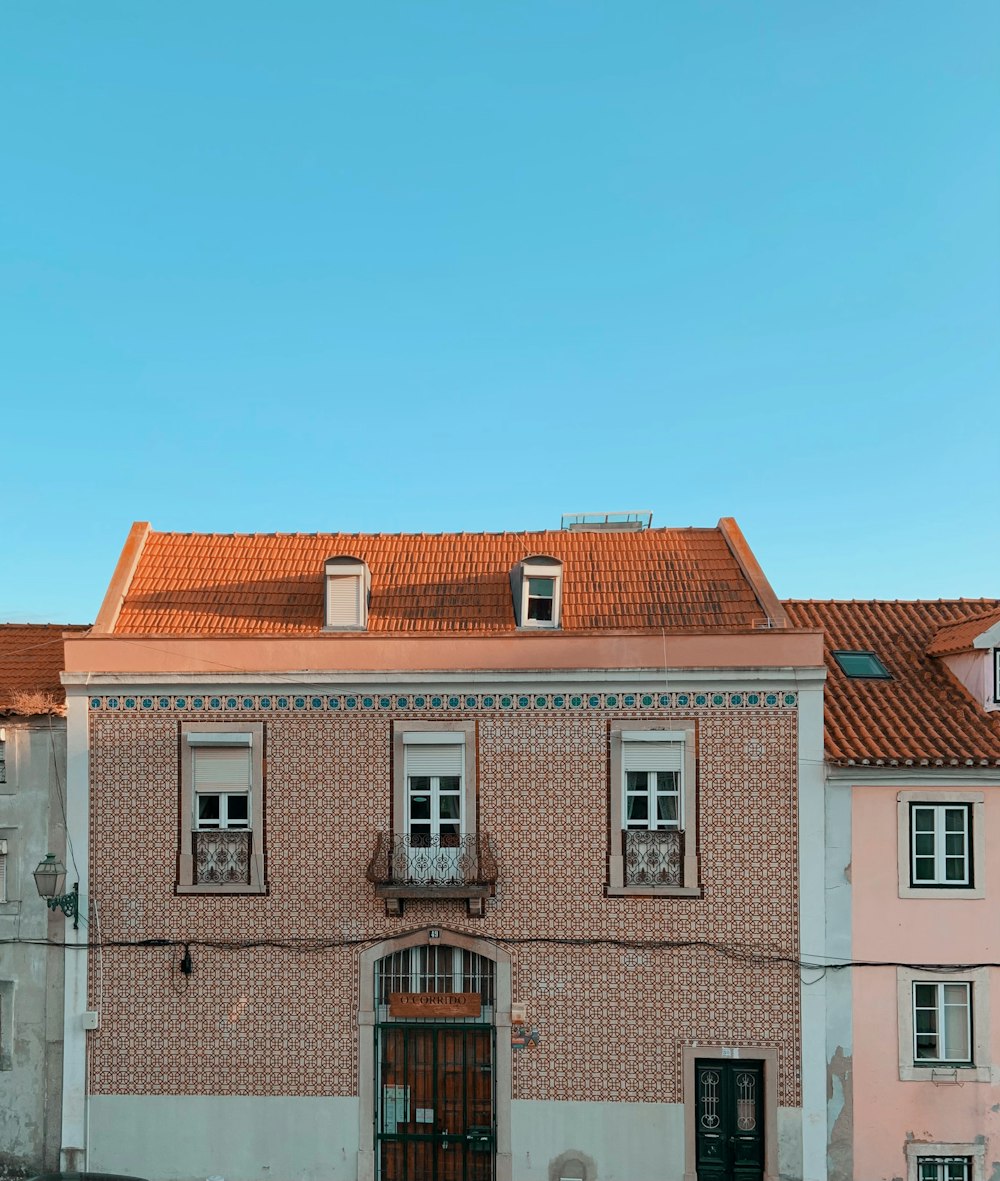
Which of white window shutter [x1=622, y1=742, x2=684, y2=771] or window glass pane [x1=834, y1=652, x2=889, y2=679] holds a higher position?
window glass pane [x1=834, y1=652, x2=889, y2=679]

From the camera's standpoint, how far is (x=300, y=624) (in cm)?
1487

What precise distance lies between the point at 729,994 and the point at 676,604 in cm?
510

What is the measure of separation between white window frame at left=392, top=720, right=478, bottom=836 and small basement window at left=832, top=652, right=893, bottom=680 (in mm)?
5577

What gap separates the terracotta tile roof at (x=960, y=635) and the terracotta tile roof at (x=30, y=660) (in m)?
12.4

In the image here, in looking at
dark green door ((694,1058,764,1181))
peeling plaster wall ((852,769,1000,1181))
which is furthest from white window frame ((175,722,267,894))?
peeling plaster wall ((852,769,1000,1181))

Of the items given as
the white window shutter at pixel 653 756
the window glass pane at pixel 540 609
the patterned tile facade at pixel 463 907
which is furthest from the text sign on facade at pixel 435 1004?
the window glass pane at pixel 540 609

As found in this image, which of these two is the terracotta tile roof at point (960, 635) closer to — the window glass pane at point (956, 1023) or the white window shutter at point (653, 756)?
the white window shutter at point (653, 756)

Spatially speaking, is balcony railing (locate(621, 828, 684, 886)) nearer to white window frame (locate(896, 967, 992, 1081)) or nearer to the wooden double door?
the wooden double door

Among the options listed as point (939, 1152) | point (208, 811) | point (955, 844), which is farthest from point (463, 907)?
point (939, 1152)

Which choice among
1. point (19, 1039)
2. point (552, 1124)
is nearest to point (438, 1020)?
point (552, 1124)

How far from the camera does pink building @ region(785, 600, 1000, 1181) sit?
13367 millimetres

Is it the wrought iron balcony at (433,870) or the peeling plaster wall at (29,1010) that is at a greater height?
the wrought iron balcony at (433,870)

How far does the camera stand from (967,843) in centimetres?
1370

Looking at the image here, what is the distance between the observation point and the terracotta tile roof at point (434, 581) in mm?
14805
